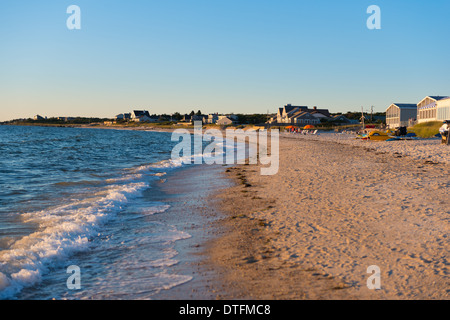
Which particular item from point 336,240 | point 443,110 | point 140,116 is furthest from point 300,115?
point 140,116

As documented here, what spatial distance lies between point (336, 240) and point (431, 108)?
51059mm

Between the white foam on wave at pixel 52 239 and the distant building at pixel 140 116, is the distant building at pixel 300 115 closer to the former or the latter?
the distant building at pixel 140 116

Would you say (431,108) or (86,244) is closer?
(86,244)

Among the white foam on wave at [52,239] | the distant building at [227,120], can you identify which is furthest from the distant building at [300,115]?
the white foam on wave at [52,239]

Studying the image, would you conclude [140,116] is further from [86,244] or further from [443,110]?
[86,244]

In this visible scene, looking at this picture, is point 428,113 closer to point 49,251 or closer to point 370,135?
point 370,135

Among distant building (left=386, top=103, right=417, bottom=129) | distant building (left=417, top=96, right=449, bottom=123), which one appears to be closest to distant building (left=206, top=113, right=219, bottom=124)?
distant building (left=386, top=103, right=417, bottom=129)

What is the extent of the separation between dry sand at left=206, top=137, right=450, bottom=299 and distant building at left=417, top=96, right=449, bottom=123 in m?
39.0

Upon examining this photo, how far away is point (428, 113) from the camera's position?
5138 cm

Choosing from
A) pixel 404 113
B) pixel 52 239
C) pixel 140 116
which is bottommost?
pixel 52 239

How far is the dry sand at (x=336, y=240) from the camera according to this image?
5.28 metres

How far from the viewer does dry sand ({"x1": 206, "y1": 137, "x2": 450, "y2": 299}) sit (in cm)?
528

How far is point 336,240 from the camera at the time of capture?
23.9 ft

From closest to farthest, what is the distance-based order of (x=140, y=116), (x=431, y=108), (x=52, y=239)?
(x=52, y=239)
(x=431, y=108)
(x=140, y=116)
